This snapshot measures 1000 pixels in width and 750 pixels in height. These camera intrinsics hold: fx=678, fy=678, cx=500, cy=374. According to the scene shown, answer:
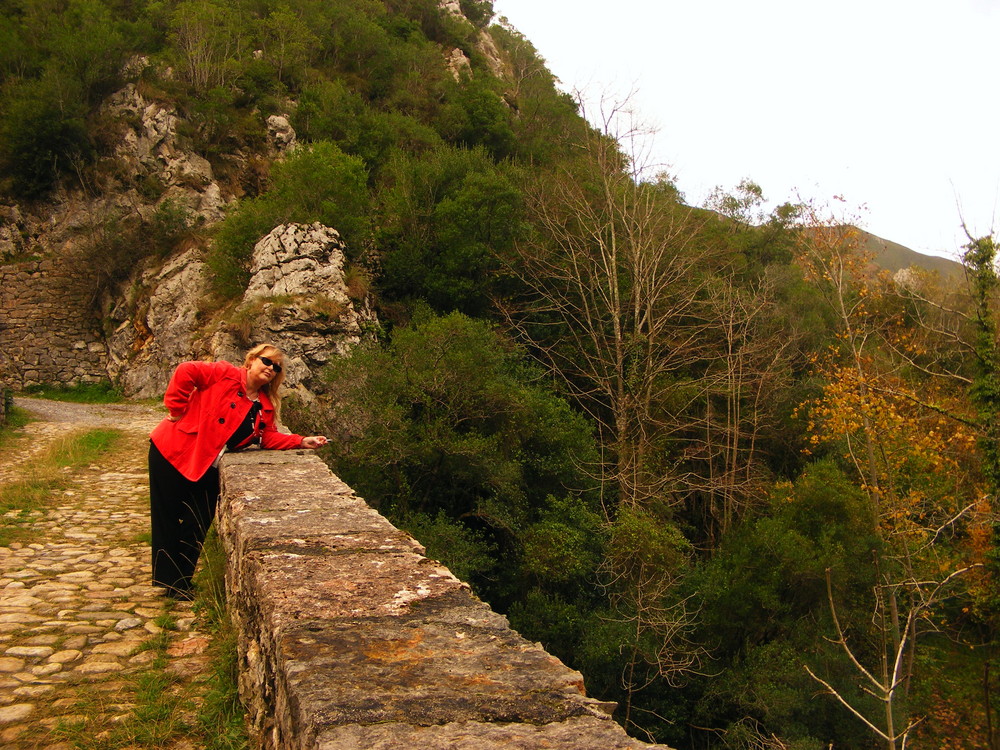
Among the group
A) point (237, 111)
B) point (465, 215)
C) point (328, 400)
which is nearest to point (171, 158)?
point (237, 111)

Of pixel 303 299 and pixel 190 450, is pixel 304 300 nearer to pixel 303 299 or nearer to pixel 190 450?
pixel 303 299

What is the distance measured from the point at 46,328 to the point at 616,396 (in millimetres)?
17422

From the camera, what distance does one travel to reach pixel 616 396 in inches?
765

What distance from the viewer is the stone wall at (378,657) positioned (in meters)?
1.63

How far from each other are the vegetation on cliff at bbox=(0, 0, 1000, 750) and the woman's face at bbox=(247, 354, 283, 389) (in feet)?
26.8

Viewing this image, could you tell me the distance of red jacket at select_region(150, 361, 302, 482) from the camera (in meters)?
3.92

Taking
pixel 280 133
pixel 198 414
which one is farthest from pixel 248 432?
pixel 280 133

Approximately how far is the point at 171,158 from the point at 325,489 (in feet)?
72.4

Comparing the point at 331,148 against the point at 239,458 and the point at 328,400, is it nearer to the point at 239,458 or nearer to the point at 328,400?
the point at 328,400

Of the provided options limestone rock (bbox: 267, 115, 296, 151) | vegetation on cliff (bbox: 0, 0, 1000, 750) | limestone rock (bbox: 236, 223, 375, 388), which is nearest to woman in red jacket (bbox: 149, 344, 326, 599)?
vegetation on cliff (bbox: 0, 0, 1000, 750)

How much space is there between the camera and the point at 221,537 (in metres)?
4.04

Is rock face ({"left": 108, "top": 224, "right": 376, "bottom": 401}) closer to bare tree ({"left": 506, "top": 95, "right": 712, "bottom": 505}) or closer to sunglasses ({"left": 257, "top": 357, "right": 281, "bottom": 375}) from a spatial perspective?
bare tree ({"left": 506, "top": 95, "right": 712, "bottom": 505})

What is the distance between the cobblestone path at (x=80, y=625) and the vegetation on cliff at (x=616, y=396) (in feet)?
23.3

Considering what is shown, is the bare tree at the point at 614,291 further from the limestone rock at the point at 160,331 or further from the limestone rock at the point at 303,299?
the limestone rock at the point at 160,331
